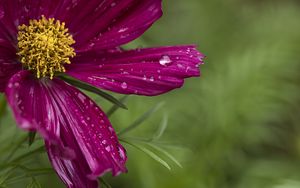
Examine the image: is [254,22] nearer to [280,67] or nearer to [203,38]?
[203,38]

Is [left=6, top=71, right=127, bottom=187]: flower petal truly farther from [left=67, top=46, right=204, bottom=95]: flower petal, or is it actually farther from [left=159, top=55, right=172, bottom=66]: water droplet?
[left=159, top=55, right=172, bottom=66]: water droplet

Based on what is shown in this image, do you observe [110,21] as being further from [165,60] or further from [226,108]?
[226,108]

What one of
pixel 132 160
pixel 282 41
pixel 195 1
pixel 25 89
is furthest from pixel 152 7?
pixel 195 1

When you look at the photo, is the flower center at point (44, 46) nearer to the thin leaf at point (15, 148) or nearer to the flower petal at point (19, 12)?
the flower petal at point (19, 12)

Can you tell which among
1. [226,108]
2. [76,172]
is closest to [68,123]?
[76,172]

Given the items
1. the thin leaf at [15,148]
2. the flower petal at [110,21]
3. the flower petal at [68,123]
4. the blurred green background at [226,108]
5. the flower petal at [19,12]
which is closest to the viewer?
the flower petal at [68,123]

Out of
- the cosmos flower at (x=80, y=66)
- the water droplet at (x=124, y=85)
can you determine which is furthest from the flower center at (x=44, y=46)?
the water droplet at (x=124, y=85)

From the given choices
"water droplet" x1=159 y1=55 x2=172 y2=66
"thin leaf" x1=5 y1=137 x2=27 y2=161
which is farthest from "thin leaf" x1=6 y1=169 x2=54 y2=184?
"water droplet" x1=159 y1=55 x2=172 y2=66
